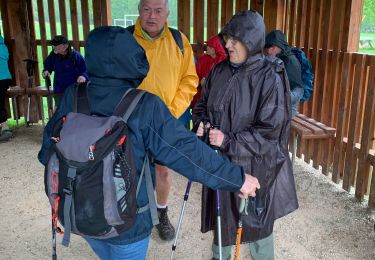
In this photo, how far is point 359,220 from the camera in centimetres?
373

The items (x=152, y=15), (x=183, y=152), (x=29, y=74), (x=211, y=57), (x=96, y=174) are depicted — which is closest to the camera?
(x=96, y=174)

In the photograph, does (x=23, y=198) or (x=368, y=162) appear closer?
(x=368, y=162)

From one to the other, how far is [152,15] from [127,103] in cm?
141

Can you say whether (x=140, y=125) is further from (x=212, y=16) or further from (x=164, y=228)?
(x=212, y=16)

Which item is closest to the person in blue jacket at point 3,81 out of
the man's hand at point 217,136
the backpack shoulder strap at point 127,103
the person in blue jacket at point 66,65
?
the person in blue jacket at point 66,65

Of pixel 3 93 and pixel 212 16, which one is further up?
pixel 212 16

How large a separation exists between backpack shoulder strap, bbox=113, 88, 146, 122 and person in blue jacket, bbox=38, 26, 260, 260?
0.02 meters

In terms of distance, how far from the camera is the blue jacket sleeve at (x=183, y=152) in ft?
5.10

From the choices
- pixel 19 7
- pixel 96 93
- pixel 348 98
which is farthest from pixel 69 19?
pixel 96 93

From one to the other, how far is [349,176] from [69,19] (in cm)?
546

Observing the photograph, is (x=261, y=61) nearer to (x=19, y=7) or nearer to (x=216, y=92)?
(x=216, y=92)

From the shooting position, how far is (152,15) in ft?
9.07

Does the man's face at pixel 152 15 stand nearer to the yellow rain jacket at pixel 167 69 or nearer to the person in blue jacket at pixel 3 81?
the yellow rain jacket at pixel 167 69

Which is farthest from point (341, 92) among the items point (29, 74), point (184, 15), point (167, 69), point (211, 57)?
point (29, 74)
